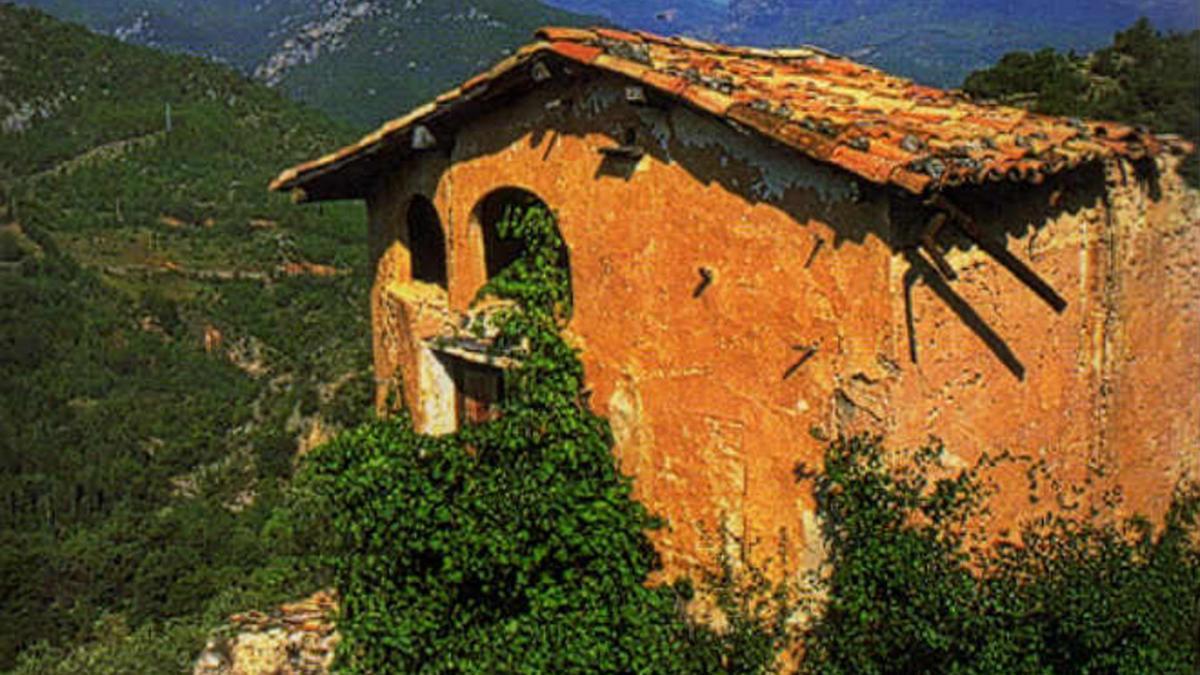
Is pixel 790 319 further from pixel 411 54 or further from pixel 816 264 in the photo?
pixel 411 54

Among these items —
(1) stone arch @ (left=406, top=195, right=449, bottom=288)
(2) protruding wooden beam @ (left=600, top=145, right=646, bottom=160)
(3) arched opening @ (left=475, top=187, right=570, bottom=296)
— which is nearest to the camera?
(2) protruding wooden beam @ (left=600, top=145, right=646, bottom=160)

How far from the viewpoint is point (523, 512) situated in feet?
22.7

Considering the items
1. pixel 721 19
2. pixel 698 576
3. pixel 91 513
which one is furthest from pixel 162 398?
pixel 721 19

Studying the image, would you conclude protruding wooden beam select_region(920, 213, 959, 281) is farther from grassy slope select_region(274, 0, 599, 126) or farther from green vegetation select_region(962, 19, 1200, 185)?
grassy slope select_region(274, 0, 599, 126)

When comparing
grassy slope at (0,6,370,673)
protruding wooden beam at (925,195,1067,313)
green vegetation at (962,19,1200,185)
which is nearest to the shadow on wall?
protruding wooden beam at (925,195,1067,313)

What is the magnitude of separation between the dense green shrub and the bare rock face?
4.46 m

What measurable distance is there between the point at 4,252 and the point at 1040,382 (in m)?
53.5

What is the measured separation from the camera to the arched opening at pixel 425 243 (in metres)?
9.77

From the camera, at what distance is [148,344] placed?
161 feet

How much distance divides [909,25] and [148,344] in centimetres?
11825

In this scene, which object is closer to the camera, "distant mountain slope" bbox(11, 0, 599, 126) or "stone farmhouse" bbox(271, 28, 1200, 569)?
"stone farmhouse" bbox(271, 28, 1200, 569)

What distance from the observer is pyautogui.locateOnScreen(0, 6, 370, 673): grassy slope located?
91.7 ft

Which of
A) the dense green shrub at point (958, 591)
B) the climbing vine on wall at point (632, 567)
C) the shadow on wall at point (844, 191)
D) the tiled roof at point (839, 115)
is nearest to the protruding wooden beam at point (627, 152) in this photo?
the shadow on wall at point (844, 191)

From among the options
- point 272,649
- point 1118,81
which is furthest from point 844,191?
point 1118,81
